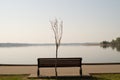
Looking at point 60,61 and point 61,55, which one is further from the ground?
point 60,61

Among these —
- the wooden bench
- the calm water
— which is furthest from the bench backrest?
the calm water

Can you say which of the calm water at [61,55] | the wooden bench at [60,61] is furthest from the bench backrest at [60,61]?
the calm water at [61,55]

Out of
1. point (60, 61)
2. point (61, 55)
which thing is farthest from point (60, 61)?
point (61, 55)

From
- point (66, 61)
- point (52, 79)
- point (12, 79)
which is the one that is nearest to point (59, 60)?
point (66, 61)

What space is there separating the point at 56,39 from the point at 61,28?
0.58 m

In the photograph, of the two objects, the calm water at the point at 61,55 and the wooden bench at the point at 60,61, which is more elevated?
the wooden bench at the point at 60,61

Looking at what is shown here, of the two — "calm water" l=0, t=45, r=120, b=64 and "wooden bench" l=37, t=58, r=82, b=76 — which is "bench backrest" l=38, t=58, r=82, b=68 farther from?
"calm water" l=0, t=45, r=120, b=64

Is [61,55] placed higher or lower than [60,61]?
lower

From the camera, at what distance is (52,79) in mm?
12180

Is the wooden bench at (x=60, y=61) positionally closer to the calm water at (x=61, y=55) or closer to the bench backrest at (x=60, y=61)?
the bench backrest at (x=60, y=61)

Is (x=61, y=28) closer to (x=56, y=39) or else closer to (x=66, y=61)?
(x=56, y=39)

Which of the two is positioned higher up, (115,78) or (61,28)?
(61,28)

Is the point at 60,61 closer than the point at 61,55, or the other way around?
the point at 60,61

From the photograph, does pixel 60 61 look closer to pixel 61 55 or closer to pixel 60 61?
pixel 60 61
